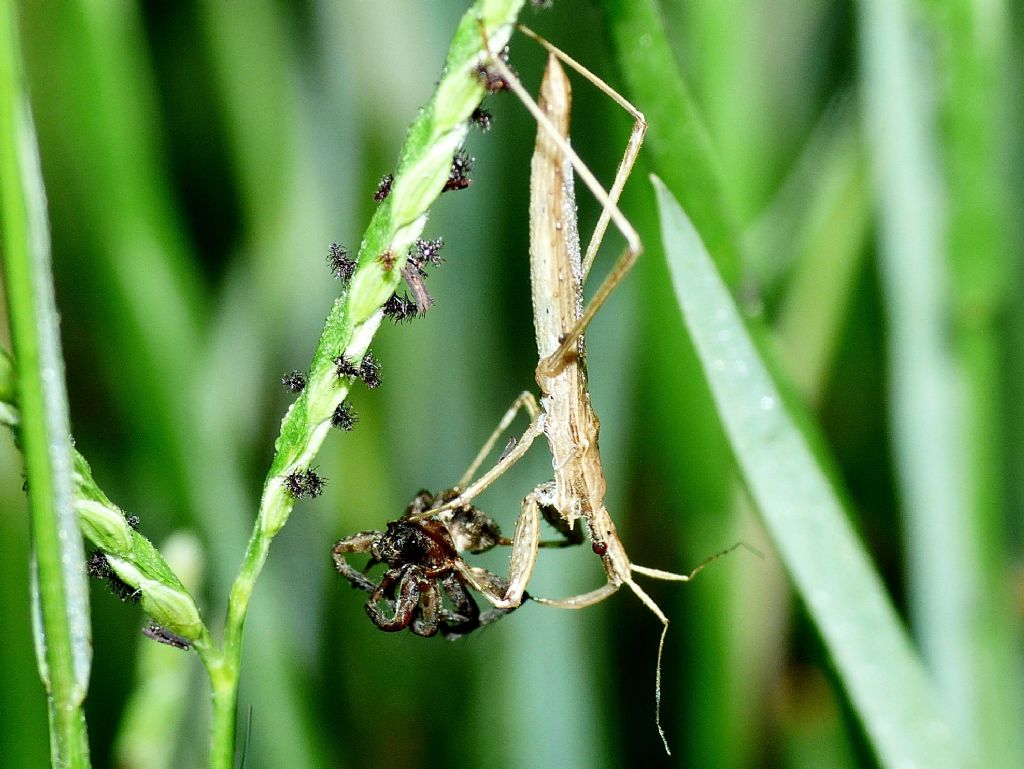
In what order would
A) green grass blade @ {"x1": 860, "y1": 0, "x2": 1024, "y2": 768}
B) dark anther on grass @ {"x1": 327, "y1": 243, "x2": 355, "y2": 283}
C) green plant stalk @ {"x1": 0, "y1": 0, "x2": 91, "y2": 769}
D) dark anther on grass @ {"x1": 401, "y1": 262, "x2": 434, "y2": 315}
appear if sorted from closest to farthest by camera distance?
green plant stalk @ {"x1": 0, "y1": 0, "x2": 91, "y2": 769}, dark anther on grass @ {"x1": 401, "y1": 262, "x2": 434, "y2": 315}, dark anther on grass @ {"x1": 327, "y1": 243, "x2": 355, "y2": 283}, green grass blade @ {"x1": 860, "y1": 0, "x2": 1024, "y2": 768}

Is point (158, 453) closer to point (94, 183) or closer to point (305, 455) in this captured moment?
point (94, 183)

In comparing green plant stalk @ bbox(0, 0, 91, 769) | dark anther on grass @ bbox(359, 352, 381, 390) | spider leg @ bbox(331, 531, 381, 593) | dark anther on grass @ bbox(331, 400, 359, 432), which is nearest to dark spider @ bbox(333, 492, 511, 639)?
spider leg @ bbox(331, 531, 381, 593)

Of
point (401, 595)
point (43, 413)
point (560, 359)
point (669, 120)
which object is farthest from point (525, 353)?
point (43, 413)

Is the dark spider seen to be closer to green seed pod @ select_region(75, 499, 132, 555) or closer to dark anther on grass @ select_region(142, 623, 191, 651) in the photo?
dark anther on grass @ select_region(142, 623, 191, 651)

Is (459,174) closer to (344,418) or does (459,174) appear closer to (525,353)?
(344,418)

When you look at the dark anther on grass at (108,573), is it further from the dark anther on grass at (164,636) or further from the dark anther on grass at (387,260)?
the dark anther on grass at (387,260)

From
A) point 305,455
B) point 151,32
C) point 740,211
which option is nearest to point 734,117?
point 740,211

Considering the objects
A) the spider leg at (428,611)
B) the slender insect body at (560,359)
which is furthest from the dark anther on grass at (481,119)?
the spider leg at (428,611)
